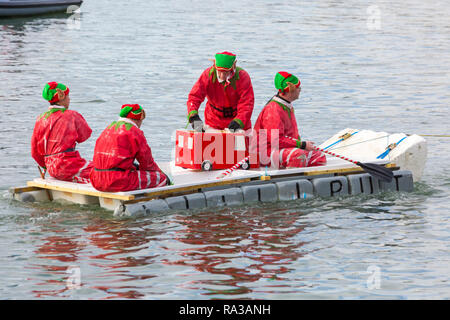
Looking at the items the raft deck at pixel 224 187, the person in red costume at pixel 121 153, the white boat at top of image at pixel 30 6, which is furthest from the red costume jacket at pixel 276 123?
the white boat at top of image at pixel 30 6

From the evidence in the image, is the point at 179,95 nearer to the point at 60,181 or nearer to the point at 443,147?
the point at 443,147

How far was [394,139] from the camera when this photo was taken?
15445mm

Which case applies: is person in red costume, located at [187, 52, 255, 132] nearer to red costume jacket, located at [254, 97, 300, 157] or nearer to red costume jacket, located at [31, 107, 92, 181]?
red costume jacket, located at [254, 97, 300, 157]

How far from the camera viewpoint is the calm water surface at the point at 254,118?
1059cm

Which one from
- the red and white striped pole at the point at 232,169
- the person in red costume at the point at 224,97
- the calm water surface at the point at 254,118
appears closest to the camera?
the calm water surface at the point at 254,118

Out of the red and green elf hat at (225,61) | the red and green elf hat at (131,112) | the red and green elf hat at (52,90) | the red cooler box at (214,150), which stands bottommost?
the red cooler box at (214,150)

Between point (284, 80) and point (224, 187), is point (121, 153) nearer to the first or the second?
point (224, 187)

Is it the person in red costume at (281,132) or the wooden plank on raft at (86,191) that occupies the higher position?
the person in red costume at (281,132)

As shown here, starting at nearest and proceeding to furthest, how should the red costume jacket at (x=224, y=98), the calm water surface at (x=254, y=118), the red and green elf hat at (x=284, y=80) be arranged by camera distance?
1. the calm water surface at (x=254, y=118)
2. the red and green elf hat at (x=284, y=80)
3. the red costume jacket at (x=224, y=98)

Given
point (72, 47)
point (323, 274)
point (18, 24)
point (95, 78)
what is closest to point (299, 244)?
point (323, 274)

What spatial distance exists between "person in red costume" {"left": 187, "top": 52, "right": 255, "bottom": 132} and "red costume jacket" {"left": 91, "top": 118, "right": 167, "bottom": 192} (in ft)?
5.81

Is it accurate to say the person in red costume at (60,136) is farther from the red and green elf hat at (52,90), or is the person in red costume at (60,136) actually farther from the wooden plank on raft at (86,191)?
the wooden plank on raft at (86,191)

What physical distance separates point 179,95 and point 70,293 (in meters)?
16.6

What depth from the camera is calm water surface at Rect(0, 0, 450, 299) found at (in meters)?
10.6
